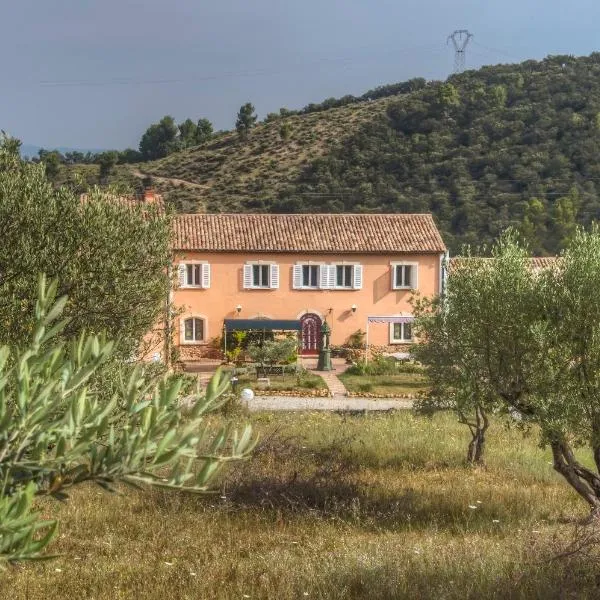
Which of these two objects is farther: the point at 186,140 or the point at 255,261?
the point at 186,140

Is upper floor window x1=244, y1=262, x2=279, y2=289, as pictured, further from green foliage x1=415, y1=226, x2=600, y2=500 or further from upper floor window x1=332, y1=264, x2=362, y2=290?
green foliage x1=415, y1=226, x2=600, y2=500

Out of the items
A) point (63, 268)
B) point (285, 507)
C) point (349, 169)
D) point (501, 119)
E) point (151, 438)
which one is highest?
point (501, 119)

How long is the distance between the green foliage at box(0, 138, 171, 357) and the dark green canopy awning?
79.9ft

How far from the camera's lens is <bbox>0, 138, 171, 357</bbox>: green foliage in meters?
11.1

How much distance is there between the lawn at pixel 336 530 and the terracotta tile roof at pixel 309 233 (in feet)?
61.2

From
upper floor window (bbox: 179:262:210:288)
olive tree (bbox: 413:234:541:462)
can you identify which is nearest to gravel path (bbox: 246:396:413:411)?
upper floor window (bbox: 179:262:210:288)

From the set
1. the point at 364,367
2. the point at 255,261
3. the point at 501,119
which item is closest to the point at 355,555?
the point at 364,367

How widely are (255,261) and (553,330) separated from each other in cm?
2745

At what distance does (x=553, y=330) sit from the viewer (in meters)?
11.5

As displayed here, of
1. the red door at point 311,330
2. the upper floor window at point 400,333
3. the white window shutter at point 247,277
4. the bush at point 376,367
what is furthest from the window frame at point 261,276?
the bush at point 376,367

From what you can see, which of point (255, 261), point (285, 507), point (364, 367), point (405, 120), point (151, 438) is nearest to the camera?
point (151, 438)

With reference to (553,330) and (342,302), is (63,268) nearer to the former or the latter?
(553,330)

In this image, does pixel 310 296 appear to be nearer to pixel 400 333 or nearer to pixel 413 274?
pixel 400 333

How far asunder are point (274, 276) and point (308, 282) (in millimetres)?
1548
